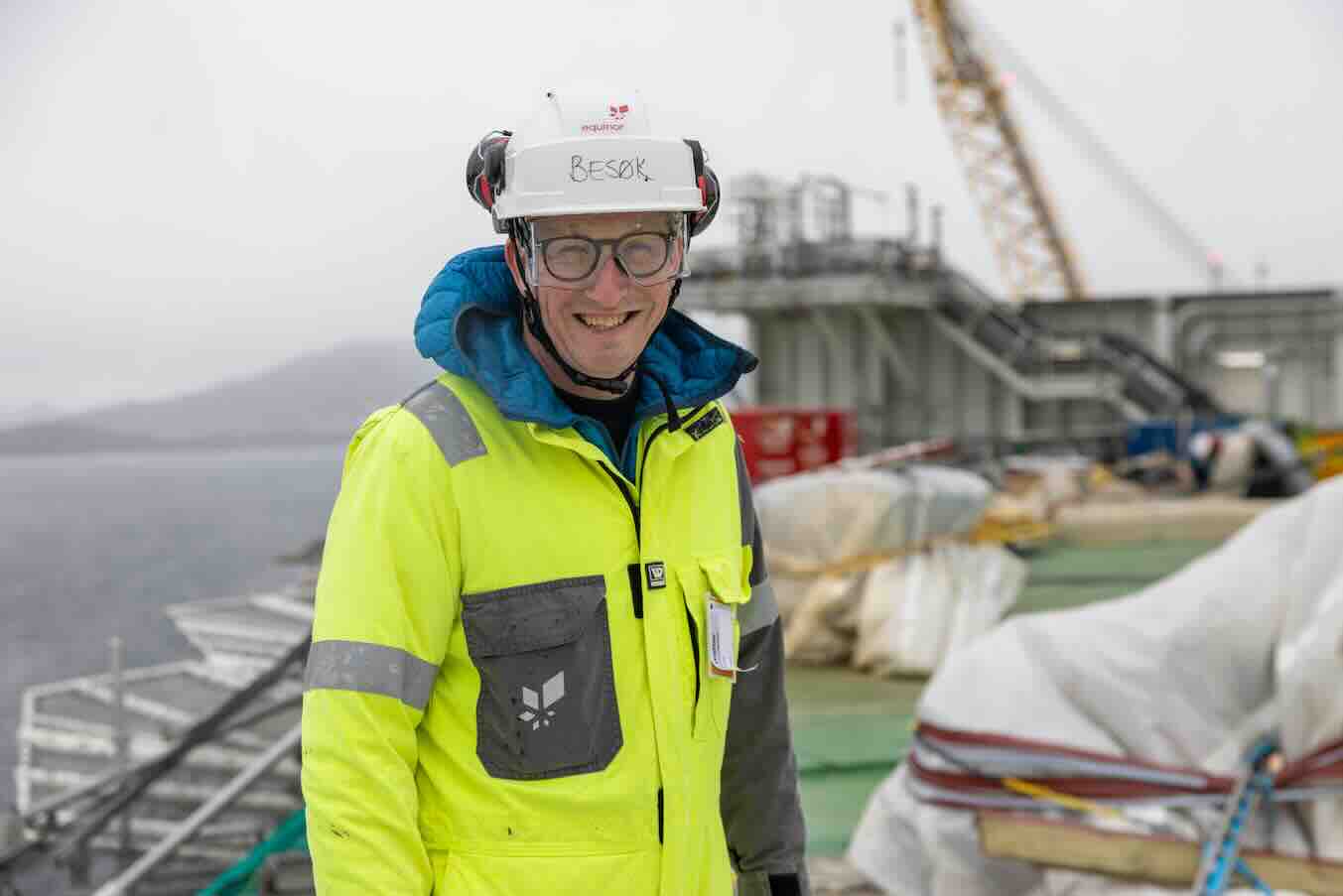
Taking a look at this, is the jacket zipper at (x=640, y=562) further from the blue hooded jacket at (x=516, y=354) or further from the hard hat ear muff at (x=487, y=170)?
the hard hat ear muff at (x=487, y=170)

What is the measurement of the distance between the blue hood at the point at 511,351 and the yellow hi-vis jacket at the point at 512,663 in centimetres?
4

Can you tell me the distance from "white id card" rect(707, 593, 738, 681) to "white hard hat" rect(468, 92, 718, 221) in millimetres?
502

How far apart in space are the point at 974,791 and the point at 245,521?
50538mm

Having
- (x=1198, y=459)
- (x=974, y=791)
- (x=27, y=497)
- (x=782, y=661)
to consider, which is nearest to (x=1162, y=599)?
(x=974, y=791)

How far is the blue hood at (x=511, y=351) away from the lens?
1418 mm

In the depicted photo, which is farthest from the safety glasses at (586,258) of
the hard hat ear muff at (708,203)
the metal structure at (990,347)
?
the metal structure at (990,347)

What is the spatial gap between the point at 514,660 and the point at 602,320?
0.41 m

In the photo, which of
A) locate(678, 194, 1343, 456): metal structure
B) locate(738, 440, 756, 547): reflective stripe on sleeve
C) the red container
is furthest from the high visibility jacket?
locate(678, 194, 1343, 456): metal structure

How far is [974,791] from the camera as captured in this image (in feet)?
11.4

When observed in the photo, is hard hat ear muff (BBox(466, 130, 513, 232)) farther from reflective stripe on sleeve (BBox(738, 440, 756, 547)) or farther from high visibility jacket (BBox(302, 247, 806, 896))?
reflective stripe on sleeve (BBox(738, 440, 756, 547))

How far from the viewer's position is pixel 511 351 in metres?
1.48

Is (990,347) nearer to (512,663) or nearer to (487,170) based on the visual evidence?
(487,170)

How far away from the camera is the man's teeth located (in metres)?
1.46

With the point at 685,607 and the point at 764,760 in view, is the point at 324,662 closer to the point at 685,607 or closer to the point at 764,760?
the point at 685,607
